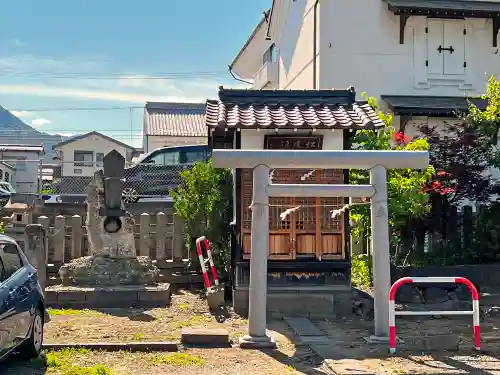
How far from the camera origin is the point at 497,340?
28.3 feet

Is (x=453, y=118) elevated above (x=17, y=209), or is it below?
above

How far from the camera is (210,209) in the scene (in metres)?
12.0

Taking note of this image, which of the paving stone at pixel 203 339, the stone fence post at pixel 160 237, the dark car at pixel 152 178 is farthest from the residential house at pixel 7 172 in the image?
the paving stone at pixel 203 339

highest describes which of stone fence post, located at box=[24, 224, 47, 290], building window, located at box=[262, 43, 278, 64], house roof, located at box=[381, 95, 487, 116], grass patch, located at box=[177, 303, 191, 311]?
building window, located at box=[262, 43, 278, 64]

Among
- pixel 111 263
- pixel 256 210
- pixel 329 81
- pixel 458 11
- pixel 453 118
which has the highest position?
pixel 458 11

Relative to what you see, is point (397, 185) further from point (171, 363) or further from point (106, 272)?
point (171, 363)

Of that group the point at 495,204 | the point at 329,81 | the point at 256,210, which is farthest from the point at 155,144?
the point at 256,210

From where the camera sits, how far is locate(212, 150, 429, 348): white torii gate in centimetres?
812

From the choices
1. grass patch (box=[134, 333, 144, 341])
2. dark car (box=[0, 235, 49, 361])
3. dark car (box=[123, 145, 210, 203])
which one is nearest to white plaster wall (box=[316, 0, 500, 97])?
dark car (box=[123, 145, 210, 203])

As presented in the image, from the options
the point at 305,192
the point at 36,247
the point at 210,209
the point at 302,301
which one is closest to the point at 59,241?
the point at 36,247

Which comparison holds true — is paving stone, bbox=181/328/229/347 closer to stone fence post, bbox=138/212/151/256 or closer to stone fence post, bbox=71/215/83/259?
stone fence post, bbox=138/212/151/256

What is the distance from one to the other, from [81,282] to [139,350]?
4.09m

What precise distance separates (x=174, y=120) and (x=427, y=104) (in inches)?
1012

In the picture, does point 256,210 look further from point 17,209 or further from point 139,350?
point 17,209
